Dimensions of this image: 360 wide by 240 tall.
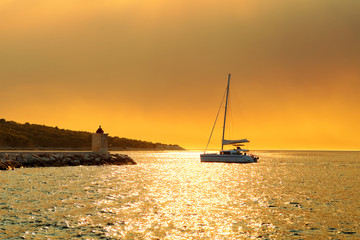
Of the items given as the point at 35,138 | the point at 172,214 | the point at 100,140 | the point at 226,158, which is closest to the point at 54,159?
the point at 100,140

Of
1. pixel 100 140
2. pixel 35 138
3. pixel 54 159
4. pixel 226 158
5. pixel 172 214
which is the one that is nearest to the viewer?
pixel 172 214

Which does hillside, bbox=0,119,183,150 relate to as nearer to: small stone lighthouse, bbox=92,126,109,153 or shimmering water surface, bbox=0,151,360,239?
small stone lighthouse, bbox=92,126,109,153

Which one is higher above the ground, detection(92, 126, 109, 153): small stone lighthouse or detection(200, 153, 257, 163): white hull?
detection(92, 126, 109, 153): small stone lighthouse

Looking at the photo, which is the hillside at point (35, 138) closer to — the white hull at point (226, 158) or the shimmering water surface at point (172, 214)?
the white hull at point (226, 158)

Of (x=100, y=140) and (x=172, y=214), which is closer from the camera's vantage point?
(x=172, y=214)

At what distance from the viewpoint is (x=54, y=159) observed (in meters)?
59.6

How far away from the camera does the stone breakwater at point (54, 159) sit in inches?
2083

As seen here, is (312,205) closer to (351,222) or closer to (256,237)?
(351,222)

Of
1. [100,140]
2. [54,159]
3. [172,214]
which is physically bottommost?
[172,214]

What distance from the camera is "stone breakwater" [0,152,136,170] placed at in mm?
52906

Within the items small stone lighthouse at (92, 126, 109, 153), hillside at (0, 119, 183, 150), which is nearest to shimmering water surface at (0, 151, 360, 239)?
small stone lighthouse at (92, 126, 109, 153)

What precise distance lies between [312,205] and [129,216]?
13327mm

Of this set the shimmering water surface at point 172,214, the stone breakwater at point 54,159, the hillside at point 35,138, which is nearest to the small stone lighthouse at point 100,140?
the stone breakwater at point 54,159

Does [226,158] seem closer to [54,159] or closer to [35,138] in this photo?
[54,159]
